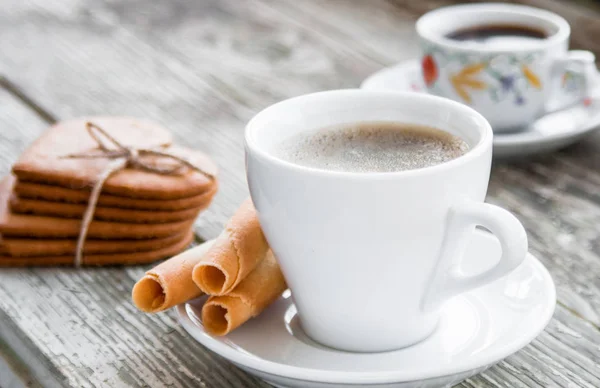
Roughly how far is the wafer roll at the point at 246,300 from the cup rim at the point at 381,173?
11 cm

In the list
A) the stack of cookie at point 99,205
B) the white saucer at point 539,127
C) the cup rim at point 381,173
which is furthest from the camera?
the white saucer at point 539,127

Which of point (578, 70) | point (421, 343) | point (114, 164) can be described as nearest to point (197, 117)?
point (114, 164)

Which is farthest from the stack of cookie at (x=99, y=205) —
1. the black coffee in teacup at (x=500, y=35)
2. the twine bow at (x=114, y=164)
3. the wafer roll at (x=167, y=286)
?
the black coffee in teacup at (x=500, y=35)

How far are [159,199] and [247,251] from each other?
0.19 metres

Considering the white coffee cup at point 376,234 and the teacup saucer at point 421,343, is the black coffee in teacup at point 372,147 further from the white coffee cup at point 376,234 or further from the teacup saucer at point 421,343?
the teacup saucer at point 421,343

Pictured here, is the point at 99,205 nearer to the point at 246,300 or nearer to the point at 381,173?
the point at 246,300

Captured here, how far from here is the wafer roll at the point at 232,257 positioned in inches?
26.8

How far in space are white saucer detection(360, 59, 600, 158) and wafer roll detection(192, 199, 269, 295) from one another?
45 centimetres

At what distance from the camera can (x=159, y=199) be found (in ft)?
2.80

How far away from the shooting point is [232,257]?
2.25 feet

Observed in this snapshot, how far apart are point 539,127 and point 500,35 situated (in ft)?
0.57

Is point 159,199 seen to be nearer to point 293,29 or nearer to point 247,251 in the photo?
point 247,251

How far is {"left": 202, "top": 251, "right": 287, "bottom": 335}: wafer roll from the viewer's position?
680 mm

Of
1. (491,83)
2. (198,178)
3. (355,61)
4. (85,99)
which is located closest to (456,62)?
(491,83)
